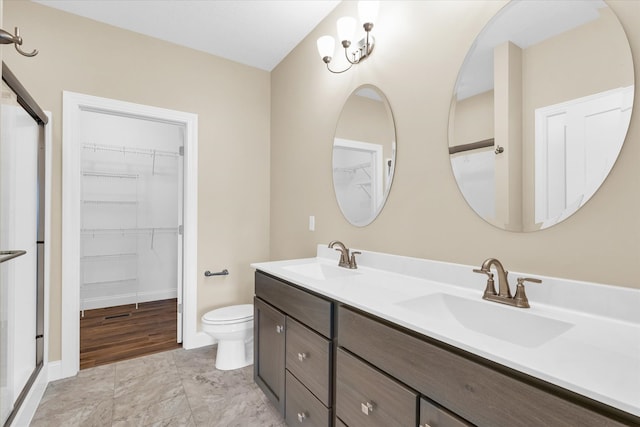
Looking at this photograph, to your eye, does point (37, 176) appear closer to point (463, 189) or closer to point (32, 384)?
point (32, 384)

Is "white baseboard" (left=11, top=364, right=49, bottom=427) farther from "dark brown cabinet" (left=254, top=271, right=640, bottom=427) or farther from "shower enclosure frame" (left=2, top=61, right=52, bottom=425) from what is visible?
"dark brown cabinet" (left=254, top=271, right=640, bottom=427)

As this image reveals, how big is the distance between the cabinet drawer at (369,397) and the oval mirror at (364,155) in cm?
91

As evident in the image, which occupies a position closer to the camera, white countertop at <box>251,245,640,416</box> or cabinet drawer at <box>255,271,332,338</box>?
white countertop at <box>251,245,640,416</box>

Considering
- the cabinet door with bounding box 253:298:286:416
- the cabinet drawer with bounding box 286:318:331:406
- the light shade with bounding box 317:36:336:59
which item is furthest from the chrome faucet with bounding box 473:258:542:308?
the light shade with bounding box 317:36:336:59

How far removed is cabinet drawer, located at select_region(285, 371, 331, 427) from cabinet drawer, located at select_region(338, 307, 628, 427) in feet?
1.40

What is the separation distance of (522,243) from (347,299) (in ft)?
2.31

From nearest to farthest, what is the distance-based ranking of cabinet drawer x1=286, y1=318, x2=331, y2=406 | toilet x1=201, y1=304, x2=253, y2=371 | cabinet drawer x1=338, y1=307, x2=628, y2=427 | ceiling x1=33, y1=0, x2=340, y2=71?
cabinet drawer x1=338, y1=307, x2=628, y2=427 → cabinet drawer x1=286, y1=318, x2=331, y2=406 → ceiling x1=33, y1=0, x2=340, y2=71 → toilet x1=201, y1=304, x2=253, y2=371

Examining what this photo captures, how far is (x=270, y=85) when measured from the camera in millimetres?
3158

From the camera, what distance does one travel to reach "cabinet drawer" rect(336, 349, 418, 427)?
93 centimetres

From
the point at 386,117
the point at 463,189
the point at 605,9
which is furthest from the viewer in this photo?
the point at 386,117

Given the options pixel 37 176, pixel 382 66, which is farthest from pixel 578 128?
pixel 37 176

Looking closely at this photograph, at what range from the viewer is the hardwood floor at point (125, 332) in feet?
8.46

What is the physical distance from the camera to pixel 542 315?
971 mm

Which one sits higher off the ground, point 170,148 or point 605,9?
point 170,148
